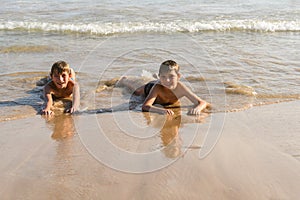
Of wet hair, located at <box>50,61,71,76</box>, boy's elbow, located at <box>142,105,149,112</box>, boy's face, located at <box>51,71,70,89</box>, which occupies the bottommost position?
boy's elbow, located at <box>142,105,149,112</box>

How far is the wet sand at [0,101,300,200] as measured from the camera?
2.52 meters

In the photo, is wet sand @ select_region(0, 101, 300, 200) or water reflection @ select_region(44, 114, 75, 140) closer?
wet sand @ select_region(0, 101, 300, 200)

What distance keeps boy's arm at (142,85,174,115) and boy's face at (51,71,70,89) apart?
1174 millimetres

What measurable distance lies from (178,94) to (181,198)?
2.60 m

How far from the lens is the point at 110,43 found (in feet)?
30.2

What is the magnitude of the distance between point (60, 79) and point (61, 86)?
0.67 ft

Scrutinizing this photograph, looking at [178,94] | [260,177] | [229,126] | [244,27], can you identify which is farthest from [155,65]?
[244,27]

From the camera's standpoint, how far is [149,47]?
841 centimetres

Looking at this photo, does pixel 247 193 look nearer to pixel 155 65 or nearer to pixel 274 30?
pixel 155 65

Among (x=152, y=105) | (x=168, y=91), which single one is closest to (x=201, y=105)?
(x=168, y=91)

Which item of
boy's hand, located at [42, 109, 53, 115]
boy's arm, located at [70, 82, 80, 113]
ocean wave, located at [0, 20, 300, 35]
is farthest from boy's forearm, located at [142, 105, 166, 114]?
ocean wave, located at [0, 20, 300, 35]

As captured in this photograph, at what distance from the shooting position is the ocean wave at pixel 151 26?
10.9 metres

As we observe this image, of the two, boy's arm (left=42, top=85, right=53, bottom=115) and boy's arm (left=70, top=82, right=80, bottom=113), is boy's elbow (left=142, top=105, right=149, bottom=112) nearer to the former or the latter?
boy's arm (left=70, top=82, right=80, bottom=113)

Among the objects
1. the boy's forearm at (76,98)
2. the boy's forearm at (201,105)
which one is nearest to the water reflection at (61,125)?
the boy's forearm at (76,98)
